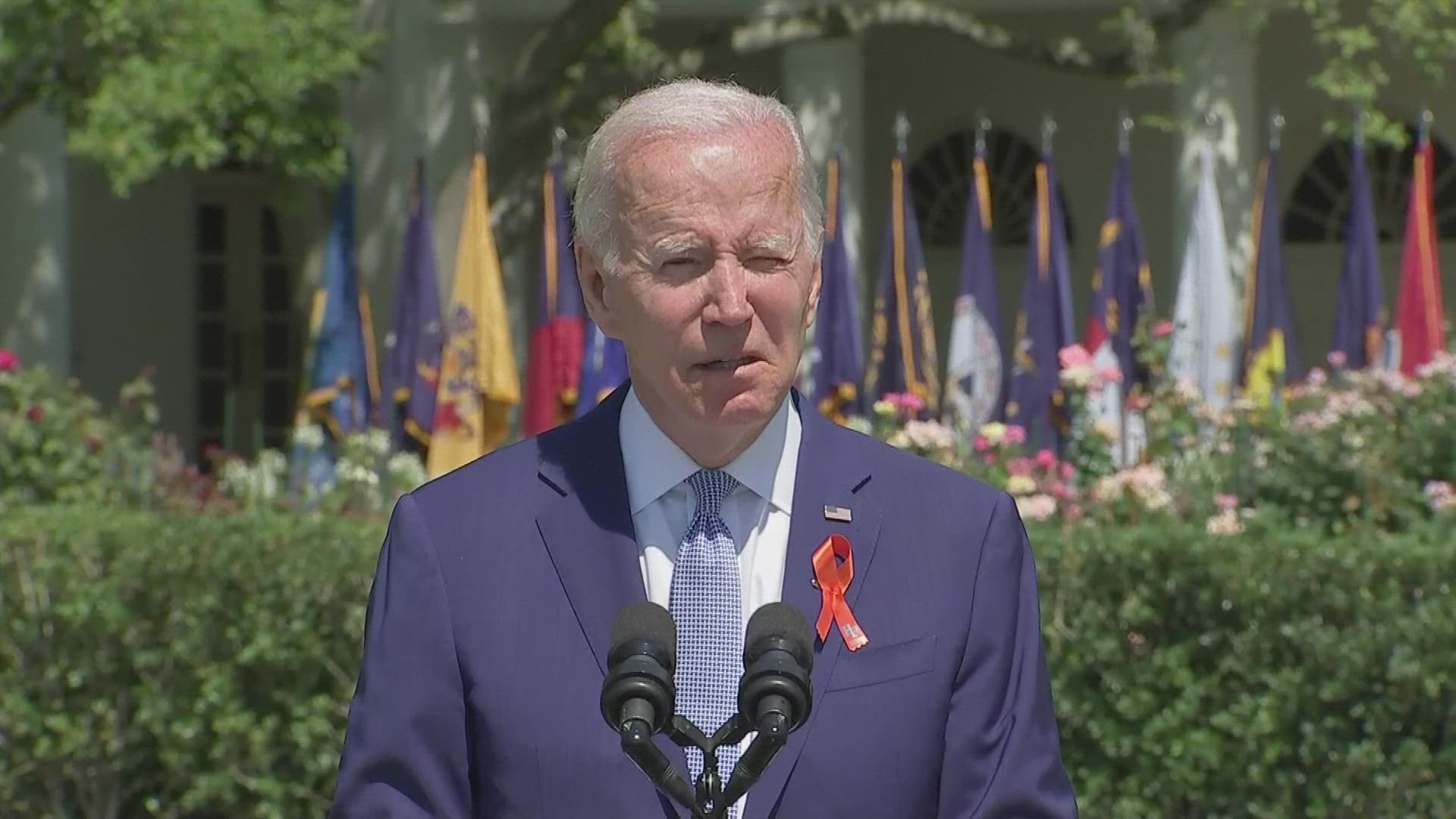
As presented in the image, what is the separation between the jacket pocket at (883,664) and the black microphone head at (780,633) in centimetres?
36

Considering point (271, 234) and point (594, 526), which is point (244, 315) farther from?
point (594, 526)

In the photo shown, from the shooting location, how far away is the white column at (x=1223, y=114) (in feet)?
44.2

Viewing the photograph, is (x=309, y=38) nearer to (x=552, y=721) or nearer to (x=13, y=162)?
(x=13, y=162)

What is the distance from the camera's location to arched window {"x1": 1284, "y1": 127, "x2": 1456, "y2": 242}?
1584cm

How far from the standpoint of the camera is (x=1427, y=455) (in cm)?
695

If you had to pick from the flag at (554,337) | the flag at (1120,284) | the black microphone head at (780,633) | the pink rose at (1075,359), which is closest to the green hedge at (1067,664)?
the pink rose at (1075,359)

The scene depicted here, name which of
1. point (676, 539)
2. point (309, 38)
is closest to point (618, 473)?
point (676, 539)

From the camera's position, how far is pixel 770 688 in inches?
76.7

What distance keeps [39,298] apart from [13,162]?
2.97 ft

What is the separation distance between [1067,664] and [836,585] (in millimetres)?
3567

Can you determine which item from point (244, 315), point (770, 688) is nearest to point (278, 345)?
point (244, 315)

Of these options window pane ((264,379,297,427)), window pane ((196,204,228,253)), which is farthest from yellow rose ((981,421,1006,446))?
window pane ((196,204,228,253))

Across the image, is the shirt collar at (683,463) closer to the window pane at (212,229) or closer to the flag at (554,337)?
the flag at (554,337)

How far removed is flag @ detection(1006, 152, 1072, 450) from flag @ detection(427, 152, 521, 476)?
9.21ft
